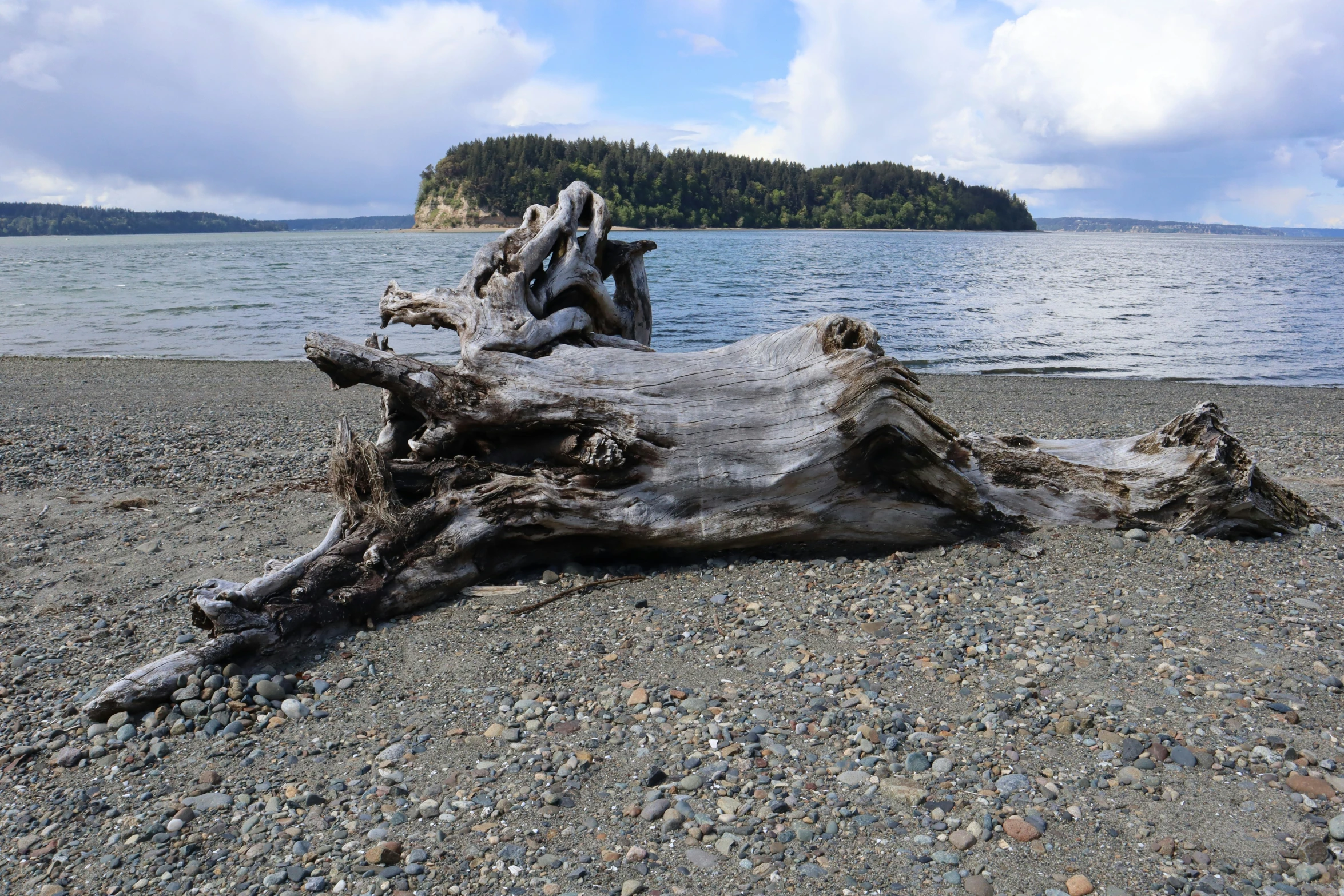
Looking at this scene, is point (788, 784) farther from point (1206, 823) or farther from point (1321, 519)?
point (1321, 519)

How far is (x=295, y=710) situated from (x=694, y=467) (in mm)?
2649

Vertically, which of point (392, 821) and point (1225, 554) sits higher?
point (1225, 554)

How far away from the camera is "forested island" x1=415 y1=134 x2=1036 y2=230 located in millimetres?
130625

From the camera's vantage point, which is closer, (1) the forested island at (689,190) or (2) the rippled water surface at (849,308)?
(2) the rippled water surface at (849,308)

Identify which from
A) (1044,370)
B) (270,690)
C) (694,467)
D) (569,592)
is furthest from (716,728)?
(1044,370)

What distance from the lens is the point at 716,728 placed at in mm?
3752

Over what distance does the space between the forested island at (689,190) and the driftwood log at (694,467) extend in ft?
393

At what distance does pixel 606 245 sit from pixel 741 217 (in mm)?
147969

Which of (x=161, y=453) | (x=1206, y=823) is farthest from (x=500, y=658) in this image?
(x=161, y=453)

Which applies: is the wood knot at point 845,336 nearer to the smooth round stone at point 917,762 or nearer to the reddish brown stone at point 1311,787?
the smooth round stone at point 917,762

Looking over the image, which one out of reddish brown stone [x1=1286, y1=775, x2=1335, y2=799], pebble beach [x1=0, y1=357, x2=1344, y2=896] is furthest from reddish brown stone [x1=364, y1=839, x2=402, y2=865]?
reddish brown stone [x1=1286, y1=775, x2=1335, y2=799]

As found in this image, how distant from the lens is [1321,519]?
5984 millimetres

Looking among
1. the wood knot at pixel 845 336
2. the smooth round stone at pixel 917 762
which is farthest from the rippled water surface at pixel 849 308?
the smooth round stone at pixel 917 762

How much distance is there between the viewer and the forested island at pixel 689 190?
131 meters
